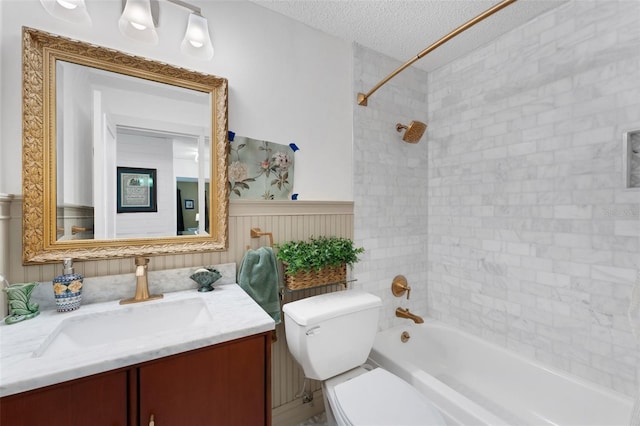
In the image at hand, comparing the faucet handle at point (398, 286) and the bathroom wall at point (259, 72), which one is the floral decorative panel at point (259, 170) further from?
the faucet handle at point (398, 286)

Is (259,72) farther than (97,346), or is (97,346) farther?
(259,72)

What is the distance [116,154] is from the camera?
128cm

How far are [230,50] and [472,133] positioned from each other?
1.75 m

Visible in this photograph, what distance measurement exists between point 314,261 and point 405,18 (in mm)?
1581

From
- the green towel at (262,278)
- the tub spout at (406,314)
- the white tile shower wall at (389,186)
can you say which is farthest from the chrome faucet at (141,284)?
the tub spout at (406,314)

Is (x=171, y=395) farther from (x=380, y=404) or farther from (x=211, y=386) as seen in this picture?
(x=380, y=404)

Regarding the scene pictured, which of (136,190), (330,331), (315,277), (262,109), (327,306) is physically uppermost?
(262,109)

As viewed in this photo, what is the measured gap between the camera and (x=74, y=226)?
120 centimetres

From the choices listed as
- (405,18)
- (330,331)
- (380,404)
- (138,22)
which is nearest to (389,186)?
(405,18)

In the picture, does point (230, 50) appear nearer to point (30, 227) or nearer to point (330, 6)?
point (330, 6)

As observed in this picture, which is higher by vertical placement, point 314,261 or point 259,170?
point 259,170

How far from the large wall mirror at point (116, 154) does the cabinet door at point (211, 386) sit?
0.62 meters

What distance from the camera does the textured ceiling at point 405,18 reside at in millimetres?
1615

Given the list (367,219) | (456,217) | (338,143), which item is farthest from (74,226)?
(456,217)
